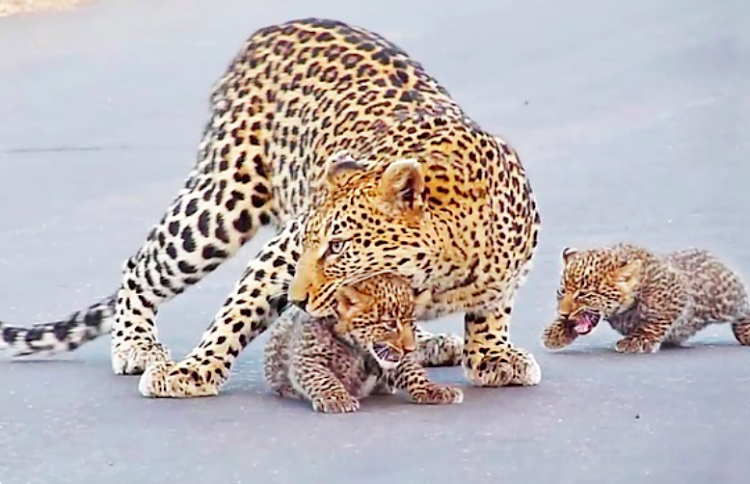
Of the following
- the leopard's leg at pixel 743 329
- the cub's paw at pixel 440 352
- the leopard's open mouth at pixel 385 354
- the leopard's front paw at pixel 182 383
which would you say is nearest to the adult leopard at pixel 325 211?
the leopard's front paw at pixel 182 383

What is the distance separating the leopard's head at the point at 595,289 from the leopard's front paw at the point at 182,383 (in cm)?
153

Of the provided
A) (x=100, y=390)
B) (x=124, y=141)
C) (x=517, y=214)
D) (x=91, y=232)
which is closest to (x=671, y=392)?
(x=517, y=214)

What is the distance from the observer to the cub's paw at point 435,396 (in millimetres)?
8047

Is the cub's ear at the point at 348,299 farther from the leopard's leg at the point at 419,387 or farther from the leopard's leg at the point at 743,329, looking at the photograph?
the leopard's leg at the point at 743,329

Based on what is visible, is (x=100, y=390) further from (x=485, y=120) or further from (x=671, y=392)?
(x=485, y=120)

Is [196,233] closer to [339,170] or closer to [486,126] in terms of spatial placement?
[339,170]

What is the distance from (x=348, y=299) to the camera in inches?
307

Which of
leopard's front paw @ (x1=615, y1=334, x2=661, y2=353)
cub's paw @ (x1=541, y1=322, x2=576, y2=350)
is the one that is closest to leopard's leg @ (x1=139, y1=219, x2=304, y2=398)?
cub's paw @ (x1=541, y1=322, x2=576, y2=350)

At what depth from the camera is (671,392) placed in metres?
8.27

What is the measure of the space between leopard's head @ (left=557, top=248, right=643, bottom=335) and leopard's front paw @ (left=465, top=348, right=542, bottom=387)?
26.2 inches

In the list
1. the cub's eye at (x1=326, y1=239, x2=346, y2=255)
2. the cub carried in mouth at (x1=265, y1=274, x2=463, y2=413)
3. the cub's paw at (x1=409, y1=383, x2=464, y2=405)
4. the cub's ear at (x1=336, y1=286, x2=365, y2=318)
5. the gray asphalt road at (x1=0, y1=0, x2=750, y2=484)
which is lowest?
the gray asphalt road at (x1=0, y1=0, x2=750, y2=484)

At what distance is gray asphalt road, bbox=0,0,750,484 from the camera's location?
746cm

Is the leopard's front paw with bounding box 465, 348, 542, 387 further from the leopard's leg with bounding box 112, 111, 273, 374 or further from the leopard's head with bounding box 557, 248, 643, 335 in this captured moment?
the leopard's leg with bounding box 112, 111, 273, 374

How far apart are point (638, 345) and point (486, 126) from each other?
5626 millimetres
